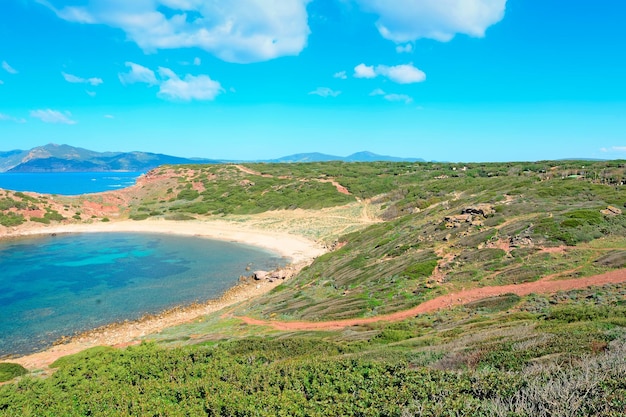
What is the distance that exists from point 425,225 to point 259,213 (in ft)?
156

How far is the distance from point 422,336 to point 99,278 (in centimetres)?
3756

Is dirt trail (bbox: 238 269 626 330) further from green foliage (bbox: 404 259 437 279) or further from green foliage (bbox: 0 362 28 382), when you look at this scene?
green foliage (bbox: 0 362 28 382)

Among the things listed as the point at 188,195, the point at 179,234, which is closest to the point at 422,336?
the point at 179,234

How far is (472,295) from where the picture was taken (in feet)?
70.0

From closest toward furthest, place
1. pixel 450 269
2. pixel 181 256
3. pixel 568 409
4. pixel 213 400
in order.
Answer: pixel 568 409
pixel 213 400
pixel 450 269
pixel 181 256

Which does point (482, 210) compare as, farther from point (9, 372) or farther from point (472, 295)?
point (9, 372)

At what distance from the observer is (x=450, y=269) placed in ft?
82.4

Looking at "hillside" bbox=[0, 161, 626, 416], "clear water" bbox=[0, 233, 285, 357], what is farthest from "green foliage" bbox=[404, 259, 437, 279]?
"clear water" bbox=[0, 233, 285, 357]

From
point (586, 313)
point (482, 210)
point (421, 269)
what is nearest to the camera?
point (586, 313)

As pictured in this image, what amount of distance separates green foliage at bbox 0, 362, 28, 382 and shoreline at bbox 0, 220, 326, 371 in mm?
2129

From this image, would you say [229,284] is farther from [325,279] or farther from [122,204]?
[122,204]

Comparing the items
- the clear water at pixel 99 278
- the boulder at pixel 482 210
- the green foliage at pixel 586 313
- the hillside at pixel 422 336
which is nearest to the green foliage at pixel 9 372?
the hillside at pixel 422 336

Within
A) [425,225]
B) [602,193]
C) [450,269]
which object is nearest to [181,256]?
[425,225]

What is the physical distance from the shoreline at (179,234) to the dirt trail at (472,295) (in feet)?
34.5
